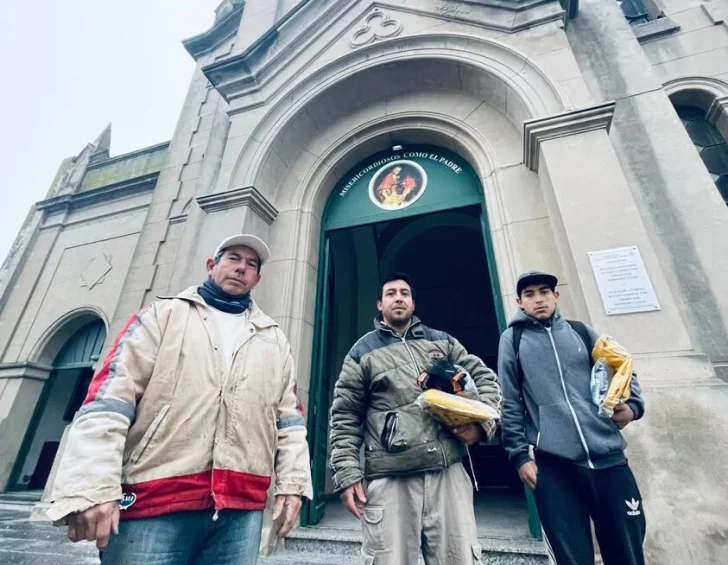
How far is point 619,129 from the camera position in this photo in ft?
15.6

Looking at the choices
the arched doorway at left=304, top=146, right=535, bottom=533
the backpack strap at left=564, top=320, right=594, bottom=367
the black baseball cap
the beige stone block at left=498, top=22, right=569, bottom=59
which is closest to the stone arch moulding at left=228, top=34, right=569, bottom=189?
the beige stone block at left=498, top=22, right=569, bottom=59

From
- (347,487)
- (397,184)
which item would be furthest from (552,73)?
(347,487)

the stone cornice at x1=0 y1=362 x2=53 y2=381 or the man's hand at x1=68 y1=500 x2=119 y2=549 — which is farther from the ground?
the stone cornice at x1=0 y1=362 x2=53 y2=381

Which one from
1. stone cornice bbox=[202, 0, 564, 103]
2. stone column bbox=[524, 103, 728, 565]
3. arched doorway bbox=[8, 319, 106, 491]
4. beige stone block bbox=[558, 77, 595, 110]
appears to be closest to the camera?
stone column bbox=[524, 103, 728, 565]

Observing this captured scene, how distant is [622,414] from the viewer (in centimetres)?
207

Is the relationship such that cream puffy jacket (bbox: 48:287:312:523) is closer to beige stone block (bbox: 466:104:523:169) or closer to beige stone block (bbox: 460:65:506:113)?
beige stone block (bbox: 466:104:523:169)

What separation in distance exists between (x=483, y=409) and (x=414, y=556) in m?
0.88

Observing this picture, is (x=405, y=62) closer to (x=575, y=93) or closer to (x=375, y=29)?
(x=375, y=29)

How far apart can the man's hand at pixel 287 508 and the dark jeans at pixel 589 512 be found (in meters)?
1.35

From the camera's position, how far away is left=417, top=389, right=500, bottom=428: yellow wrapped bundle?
197 cm

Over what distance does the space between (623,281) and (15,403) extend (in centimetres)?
1177

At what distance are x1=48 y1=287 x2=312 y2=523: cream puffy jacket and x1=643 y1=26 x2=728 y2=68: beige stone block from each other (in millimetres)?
7572

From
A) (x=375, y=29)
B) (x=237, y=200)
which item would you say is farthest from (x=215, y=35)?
(x=237, y=200)

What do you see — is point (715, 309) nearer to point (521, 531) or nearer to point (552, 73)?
point (521, 531)
